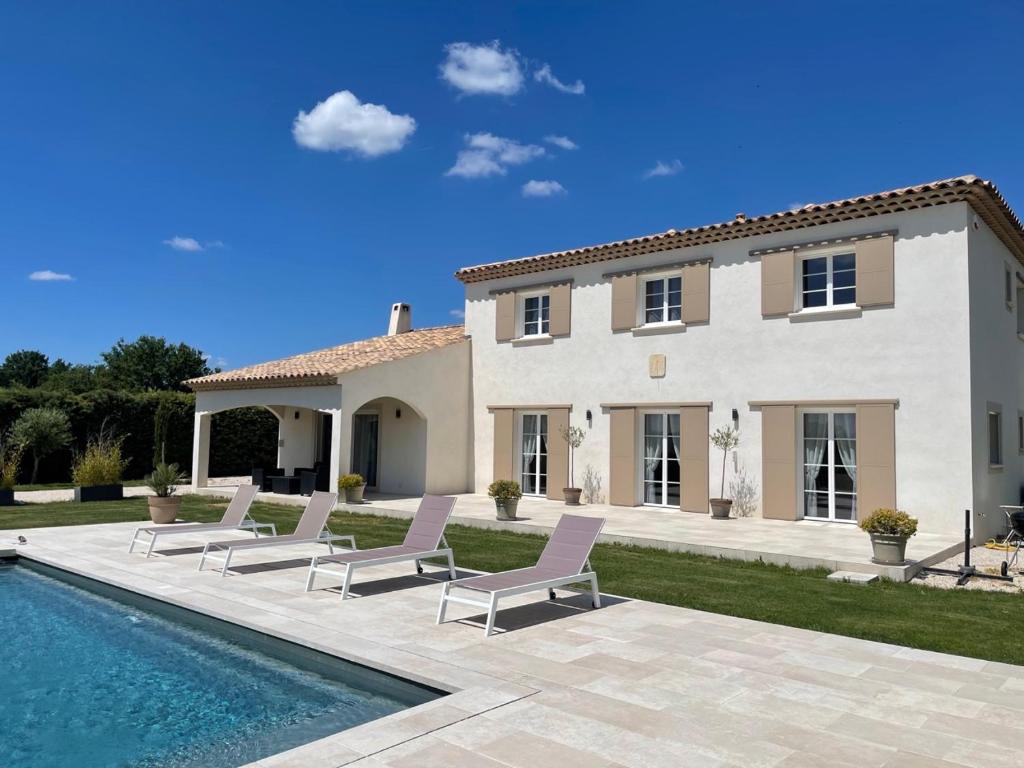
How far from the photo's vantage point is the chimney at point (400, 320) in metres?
25.7

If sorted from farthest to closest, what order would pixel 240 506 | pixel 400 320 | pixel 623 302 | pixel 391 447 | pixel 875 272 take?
pixel 400 320 < pixel 391 447 < pixel 623 302 < pixel 875 272 < pixel 240 506

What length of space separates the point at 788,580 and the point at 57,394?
75.0ft

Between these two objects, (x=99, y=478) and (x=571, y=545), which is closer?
(x=571, y=545)

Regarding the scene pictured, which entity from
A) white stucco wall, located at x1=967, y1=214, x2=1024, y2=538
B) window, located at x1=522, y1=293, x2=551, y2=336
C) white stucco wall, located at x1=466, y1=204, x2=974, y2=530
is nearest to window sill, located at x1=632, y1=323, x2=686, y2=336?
white stucco wall, located at x1=466, y1=204, x2=974, y2=530

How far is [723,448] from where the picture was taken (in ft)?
50.5

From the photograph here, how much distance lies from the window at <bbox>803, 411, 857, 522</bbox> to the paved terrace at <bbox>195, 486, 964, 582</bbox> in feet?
1.00

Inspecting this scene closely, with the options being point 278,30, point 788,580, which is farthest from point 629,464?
point 278,30

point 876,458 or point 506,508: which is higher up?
point 876,458

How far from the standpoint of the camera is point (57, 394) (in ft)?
75.7

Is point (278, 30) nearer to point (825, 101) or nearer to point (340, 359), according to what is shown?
point (340, 359)

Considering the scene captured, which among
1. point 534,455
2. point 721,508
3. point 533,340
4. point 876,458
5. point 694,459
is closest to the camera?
point 876,458

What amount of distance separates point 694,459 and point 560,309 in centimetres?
515

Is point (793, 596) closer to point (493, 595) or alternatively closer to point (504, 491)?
point (493, 595)

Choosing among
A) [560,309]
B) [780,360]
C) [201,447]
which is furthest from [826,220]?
[201,447]
